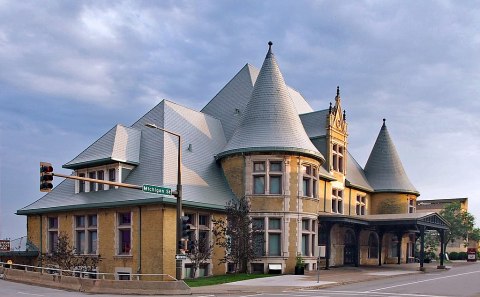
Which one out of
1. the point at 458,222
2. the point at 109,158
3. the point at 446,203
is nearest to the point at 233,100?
the point at 109,158

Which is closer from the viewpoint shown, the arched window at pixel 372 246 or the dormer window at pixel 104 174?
the dormer window at pixel 104 174

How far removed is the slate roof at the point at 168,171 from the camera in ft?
123

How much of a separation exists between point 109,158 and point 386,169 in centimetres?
3306

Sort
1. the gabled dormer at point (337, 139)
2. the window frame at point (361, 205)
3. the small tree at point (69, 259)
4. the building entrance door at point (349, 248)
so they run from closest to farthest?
the small tree at point (69, 259)
the gabled dormer at point (337, 139)
the building entrance door at point (349, 248)
the window frame at point (361, 205)

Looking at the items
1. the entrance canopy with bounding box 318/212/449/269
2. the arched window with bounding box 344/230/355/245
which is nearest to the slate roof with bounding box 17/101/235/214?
the entrance canopy with bounding box 318/212/449/269


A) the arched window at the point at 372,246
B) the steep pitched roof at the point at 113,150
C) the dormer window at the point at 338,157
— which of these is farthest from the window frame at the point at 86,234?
the arched window at the point at 372,246

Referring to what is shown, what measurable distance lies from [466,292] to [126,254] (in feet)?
66.1

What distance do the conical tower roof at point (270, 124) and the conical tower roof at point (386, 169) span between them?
62.3 feet

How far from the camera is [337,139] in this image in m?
51.2

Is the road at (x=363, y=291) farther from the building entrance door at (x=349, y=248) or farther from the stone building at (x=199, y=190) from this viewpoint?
the building entrance door at (x=349, y=248)

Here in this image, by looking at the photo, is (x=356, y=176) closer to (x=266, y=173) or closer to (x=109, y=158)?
(x=266, y=173)

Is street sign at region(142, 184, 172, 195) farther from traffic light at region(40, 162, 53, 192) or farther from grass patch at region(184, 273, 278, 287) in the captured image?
grass patch at region(184, 273, 278, 287)

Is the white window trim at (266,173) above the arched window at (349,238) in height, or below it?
above

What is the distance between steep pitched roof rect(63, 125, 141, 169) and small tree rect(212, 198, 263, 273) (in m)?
7.30
